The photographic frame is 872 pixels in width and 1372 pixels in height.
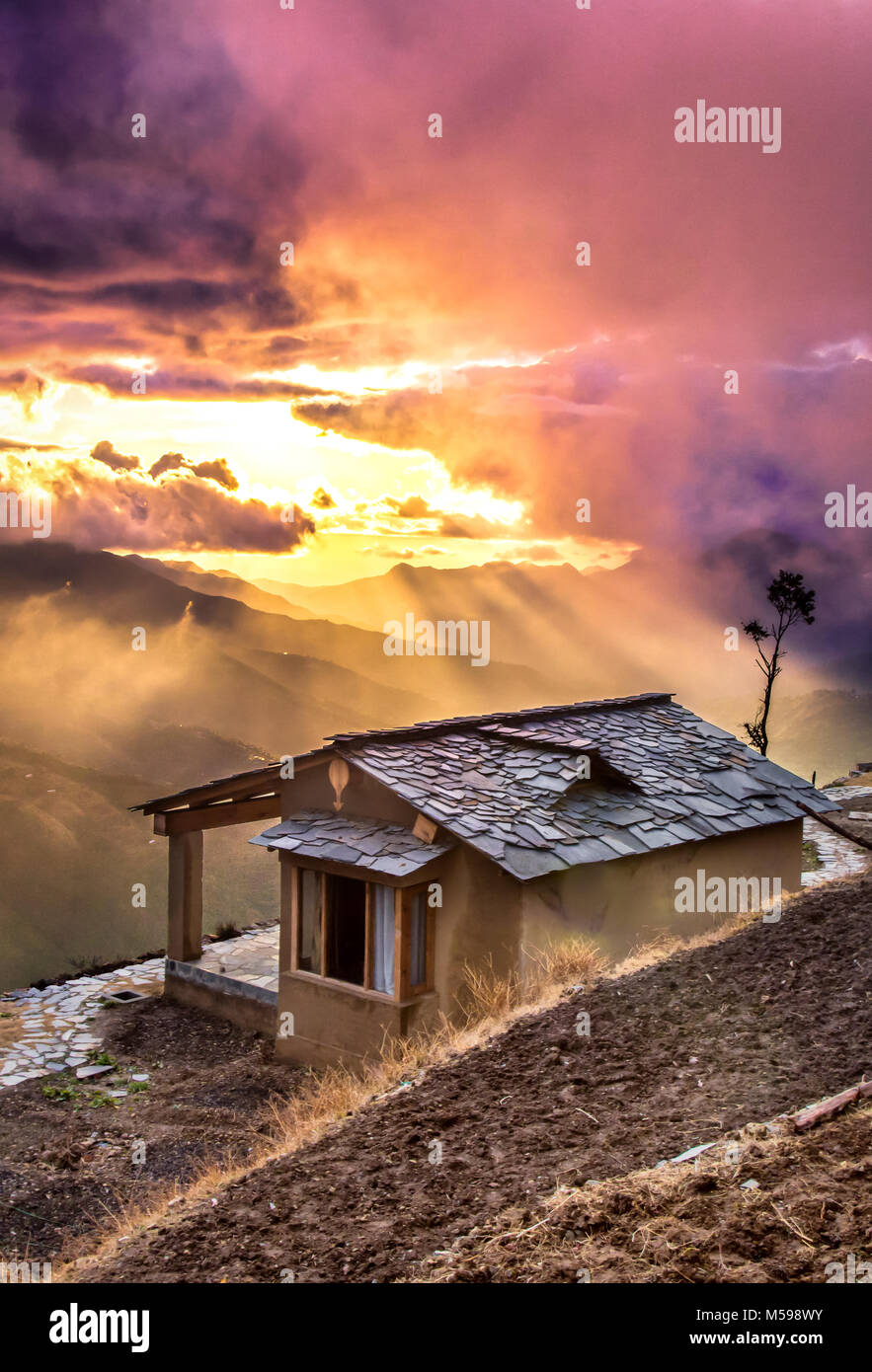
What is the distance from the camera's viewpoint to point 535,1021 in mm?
8008

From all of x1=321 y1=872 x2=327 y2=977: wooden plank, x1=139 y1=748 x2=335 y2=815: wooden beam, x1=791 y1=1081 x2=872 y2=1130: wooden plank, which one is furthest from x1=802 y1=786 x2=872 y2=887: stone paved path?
x1=791 y1=1081 x2=872 y2=1130: wooden plank

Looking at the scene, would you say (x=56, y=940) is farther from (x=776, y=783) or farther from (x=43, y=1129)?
(x=776, y=783)

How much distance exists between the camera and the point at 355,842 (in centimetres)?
1112

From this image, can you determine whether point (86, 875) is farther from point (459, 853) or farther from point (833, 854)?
point (459, 853)

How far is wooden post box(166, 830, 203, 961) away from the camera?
1495 cm

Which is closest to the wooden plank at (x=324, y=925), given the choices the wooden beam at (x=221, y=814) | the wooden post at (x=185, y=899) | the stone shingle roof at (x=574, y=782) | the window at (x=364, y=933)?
the window at (x=364, y=933)

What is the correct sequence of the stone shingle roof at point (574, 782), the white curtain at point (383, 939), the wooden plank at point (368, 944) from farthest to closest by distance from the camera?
1. the wooden plank at point (368, 944)
2. the white curtain at point (383, 939)
3. the stone shingle roof at point (574, 782)

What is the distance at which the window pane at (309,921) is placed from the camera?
1187cm

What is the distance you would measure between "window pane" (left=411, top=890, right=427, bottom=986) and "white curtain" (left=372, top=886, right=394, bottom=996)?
0.26 metres

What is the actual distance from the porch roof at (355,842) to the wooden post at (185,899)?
3.50 meters

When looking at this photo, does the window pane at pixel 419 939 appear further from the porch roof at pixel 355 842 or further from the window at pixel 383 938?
the porch roof at pixel 355 842

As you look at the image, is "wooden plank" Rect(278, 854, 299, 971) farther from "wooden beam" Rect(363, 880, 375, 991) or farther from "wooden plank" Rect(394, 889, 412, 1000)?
"wooden plank" Rect(394, 889, 412, 1000)
